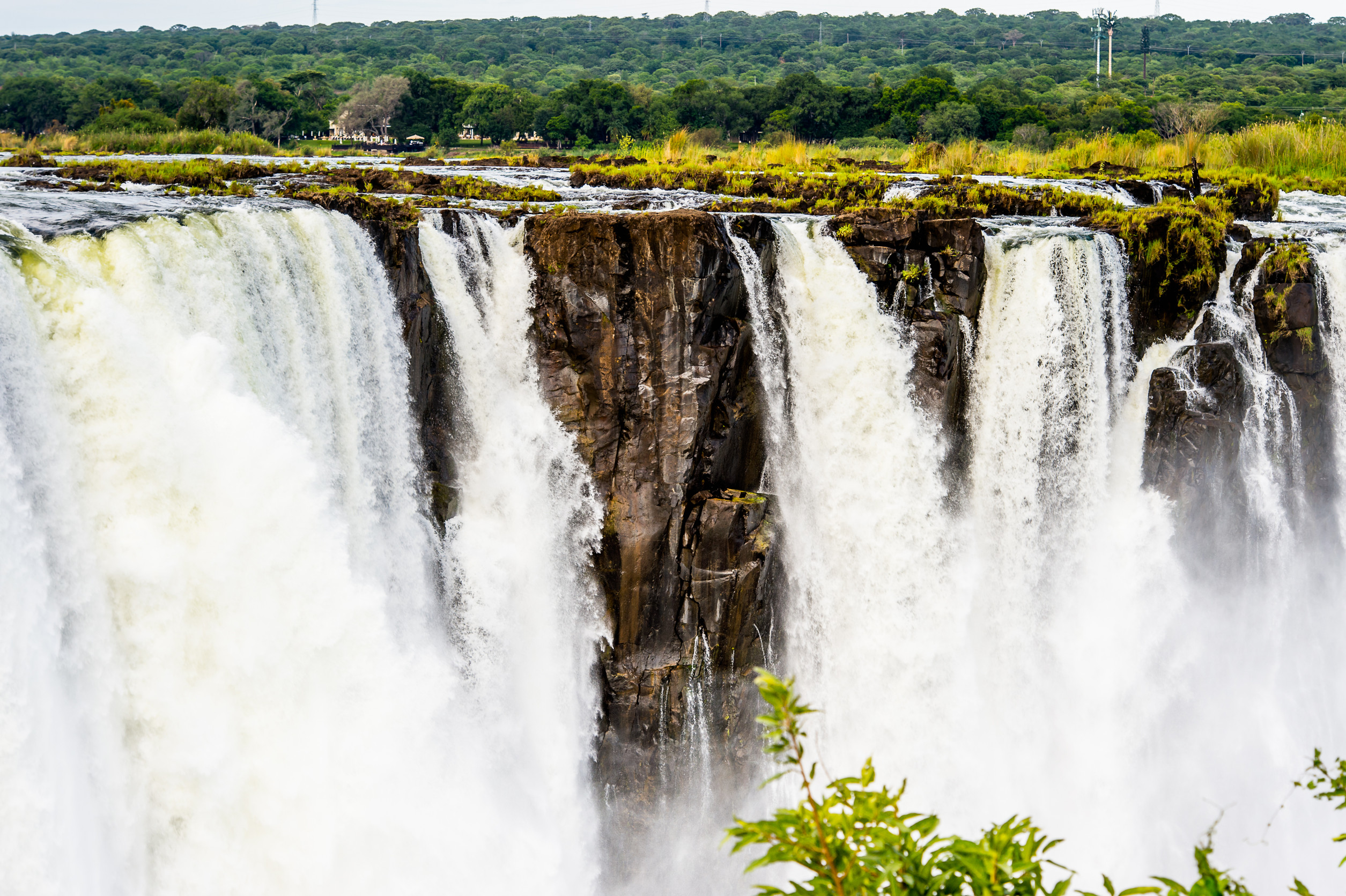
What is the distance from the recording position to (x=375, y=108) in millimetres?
47031

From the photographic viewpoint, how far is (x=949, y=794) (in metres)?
16.0

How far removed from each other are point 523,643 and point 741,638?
3.11m

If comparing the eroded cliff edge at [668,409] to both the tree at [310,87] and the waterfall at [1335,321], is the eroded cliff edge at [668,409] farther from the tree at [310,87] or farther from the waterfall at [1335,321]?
the tree at [310,87]

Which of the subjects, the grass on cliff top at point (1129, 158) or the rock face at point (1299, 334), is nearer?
the rock face at point (1299, 334)

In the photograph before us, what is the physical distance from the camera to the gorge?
411 inches

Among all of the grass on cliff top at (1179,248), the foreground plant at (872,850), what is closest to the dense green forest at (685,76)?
the grass on cliff top at (1179,248)

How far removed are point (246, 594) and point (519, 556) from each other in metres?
4.15

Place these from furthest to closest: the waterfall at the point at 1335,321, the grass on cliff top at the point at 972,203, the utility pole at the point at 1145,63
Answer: the utility pole at the point at 1145,63, the grass on cliff top at the point at 972,203, the waterfall at the point at 1335,321

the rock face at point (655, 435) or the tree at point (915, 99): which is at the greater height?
the tree at point (915, 99)

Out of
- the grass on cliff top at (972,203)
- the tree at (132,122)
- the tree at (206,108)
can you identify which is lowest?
the grass on cliff top at (972,203)

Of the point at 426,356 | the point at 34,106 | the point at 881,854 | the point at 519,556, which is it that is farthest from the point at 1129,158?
the point at 34,106

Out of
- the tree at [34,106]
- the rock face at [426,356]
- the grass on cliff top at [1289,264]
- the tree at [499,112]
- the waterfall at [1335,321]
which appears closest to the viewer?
the rock face at [426,356]

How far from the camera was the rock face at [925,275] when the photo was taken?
1587 centimetres

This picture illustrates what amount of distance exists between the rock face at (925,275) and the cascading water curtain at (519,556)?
17.4 ft
